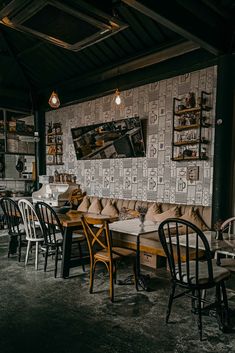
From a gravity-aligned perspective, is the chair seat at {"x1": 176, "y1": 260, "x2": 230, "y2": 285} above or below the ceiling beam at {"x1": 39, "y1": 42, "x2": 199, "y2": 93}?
below

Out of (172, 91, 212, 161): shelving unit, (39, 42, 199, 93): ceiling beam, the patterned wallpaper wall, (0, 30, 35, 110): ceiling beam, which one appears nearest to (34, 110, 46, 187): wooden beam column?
(0, 30, 35, 110): ceiling beam

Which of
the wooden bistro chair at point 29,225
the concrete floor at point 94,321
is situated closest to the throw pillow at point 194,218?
the concrete floor at point 94,321

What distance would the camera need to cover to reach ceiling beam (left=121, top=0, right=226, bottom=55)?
3229mm

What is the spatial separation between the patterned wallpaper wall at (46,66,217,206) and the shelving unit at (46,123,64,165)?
79 centimetres

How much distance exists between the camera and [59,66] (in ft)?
22.6

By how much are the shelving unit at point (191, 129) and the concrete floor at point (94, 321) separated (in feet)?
7.11

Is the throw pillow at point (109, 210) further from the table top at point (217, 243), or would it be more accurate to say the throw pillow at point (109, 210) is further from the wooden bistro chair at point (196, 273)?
the wooden bistro chair at point (196, 273)

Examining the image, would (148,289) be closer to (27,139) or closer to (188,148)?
(188,148)

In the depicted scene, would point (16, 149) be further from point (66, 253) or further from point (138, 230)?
point (138, 230)

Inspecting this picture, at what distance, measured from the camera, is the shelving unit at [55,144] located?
25.7 feet

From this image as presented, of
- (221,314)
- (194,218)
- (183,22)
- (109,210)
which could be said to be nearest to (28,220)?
(109,210)

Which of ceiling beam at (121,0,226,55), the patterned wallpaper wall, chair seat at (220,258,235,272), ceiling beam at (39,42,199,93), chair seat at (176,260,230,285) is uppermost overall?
ceiling beam at (39,42,199,93)

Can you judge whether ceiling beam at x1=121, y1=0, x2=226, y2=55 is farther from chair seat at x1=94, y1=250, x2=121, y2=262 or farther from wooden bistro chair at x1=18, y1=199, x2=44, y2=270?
wooden bistro chair at x1=18, y1=199, x2=44, y2=270

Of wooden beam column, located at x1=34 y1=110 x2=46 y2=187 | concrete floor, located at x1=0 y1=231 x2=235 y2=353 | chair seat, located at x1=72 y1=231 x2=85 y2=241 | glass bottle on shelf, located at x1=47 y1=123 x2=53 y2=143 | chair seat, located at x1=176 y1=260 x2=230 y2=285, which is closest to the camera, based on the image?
concrete floor, located at x1=0 y1=231 x2=235 y2=353
